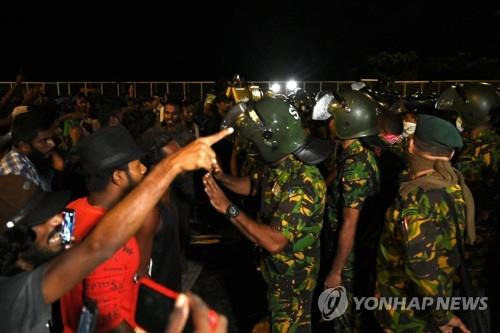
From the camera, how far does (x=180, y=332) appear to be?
1.69 meters

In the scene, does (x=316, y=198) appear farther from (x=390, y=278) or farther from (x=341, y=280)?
(x=341, y=280)

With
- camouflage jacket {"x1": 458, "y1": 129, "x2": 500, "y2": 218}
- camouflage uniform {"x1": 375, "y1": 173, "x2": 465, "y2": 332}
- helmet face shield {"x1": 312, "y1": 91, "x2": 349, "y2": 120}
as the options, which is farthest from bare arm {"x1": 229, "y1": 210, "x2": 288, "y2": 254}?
camouflage jacket {"x1": 458, "y1": 129, "x2": 500, "y2": 218}

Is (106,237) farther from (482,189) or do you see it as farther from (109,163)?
(482,189)

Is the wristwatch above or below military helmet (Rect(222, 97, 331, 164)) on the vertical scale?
below

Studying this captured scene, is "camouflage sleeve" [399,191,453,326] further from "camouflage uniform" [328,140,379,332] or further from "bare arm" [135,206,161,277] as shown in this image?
"bare arm" [135,206,161,277]

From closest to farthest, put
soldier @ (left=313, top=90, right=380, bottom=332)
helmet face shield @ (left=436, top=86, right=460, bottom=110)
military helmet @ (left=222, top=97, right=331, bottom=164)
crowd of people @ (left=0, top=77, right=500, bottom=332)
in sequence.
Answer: crowd of people @ (left=0, top=77, right=500, bottom=332) < military helmet @ (left=222, top=97, right=331, bottom=164) < soldier @ (left=313, top=90, right=380, bottom=332) < helmet face shield @ (left=436, top=86, right=460, bottom=110)

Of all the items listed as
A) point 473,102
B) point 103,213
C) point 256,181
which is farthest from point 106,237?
point 473,102

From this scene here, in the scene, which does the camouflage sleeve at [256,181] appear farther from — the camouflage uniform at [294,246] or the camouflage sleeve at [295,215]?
the camouflage sleeve at [295,215]

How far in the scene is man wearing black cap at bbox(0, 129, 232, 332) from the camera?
2.05m

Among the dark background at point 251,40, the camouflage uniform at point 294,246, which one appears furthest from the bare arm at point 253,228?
the dark background at point 251,40

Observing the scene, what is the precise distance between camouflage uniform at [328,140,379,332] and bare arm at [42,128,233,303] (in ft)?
8.79

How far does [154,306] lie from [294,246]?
6.07 ft

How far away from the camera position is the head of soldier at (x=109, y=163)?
2912mm

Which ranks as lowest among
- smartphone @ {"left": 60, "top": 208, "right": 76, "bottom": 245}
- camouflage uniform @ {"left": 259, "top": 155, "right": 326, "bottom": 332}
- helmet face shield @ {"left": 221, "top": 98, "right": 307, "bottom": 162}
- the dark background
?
camouflage uniform @ {"left": 259, "top": 155, "right": 326, "bottom": 332}
